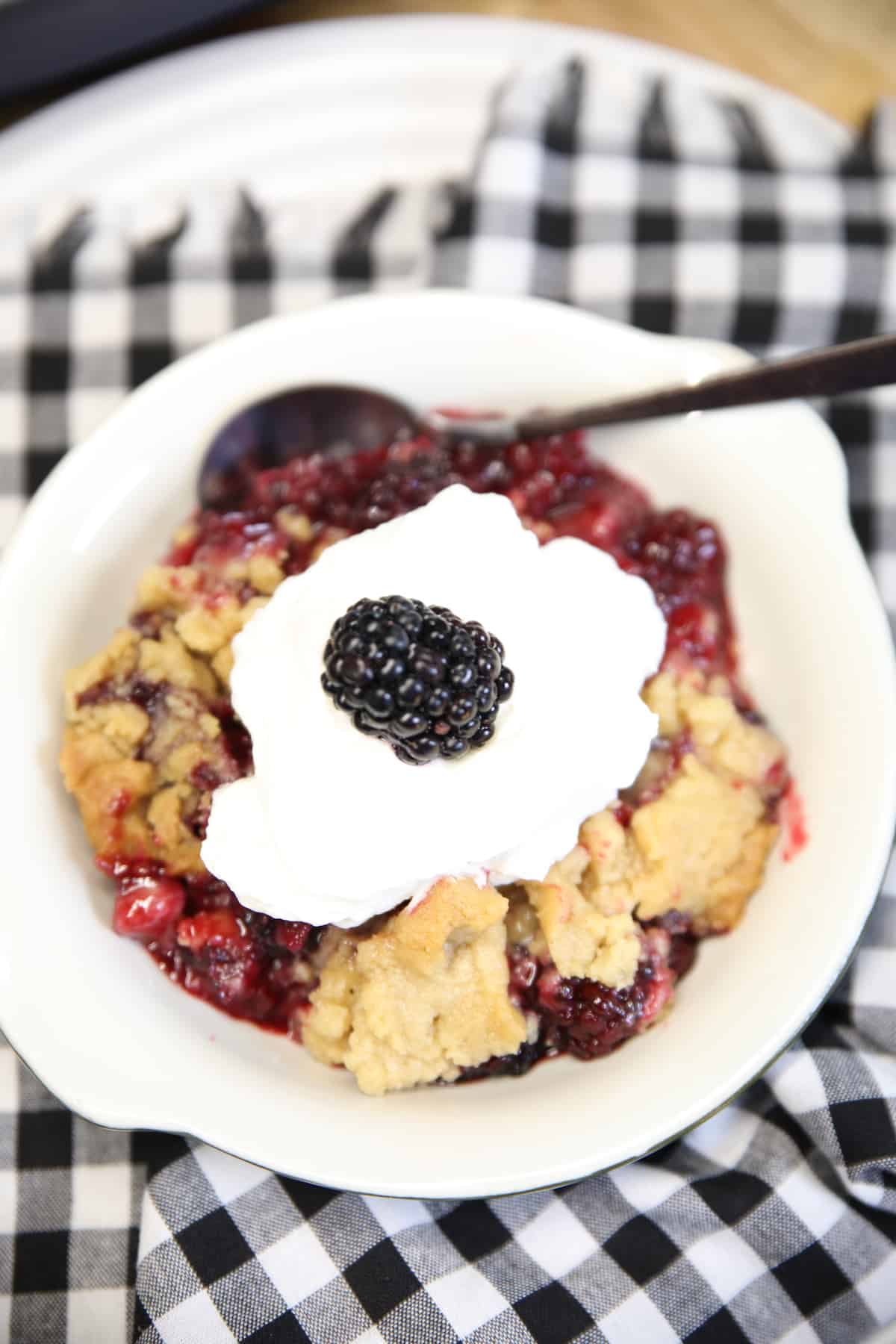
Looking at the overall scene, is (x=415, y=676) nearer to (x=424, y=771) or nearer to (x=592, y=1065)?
(x=424, y=771)

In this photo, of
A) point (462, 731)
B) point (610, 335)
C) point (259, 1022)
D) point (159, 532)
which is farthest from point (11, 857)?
point (610, 335)

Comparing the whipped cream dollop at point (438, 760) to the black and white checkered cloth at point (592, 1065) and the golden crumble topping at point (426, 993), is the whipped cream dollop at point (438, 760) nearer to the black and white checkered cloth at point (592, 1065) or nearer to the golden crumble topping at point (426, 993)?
the golden crumble topping at point (426, 993)

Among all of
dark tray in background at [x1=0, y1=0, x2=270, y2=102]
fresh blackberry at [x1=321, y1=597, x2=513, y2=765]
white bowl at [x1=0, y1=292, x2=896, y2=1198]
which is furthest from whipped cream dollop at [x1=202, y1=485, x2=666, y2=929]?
dark tray in background at [x1=0, y1=0, x2=270, y2=102]

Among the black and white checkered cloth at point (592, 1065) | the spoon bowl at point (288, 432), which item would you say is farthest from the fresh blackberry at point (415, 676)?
the black and white checkered cloth at point (592, 1065)

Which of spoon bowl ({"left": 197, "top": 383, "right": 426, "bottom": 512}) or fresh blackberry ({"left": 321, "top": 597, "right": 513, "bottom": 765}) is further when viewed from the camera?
spoon bowl ({"left": 197, "top": 383, "right": 426, "bottom": 512})

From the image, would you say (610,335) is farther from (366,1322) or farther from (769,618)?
(366,1322)

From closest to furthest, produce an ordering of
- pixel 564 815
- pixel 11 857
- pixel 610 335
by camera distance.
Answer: pixel 564 815 → pixel 11 857 → pixel 610 335

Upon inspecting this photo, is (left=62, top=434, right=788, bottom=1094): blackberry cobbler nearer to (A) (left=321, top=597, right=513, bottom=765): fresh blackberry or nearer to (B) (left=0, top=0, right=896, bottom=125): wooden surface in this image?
(A) (left=321, top=597, right=513, bottom=765): fresh blackberry
